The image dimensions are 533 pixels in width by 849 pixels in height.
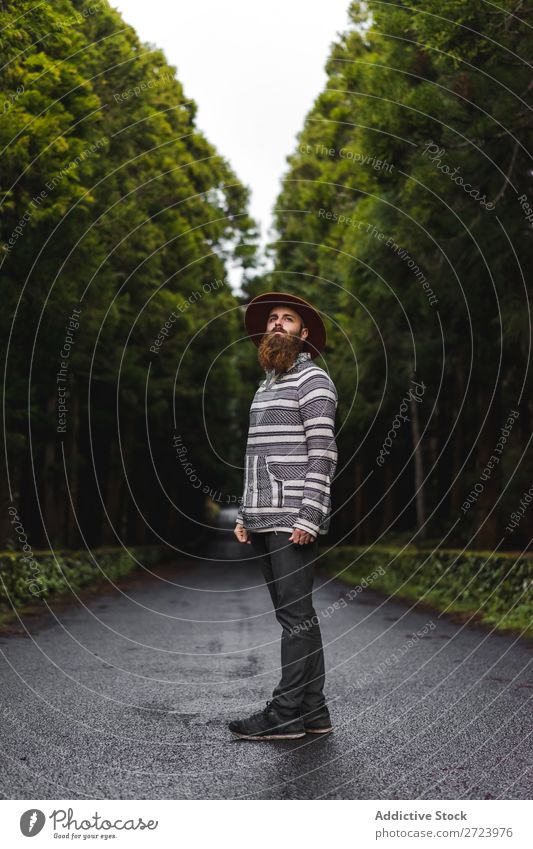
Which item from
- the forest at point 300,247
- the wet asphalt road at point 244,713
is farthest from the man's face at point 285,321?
the forest at point 300,247

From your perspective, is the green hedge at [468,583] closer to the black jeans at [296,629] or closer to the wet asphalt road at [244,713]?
the wet asphalt road at [244,713]

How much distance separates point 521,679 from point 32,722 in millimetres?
3478

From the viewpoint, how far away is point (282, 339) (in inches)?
194

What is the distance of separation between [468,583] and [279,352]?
8.07 meters

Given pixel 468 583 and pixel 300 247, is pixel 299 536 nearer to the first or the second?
pixel 468 583

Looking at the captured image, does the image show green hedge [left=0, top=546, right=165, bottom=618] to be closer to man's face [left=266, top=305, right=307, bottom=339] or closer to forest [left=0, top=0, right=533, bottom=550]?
forest [left=0, top=0, right=533, bottom=550]

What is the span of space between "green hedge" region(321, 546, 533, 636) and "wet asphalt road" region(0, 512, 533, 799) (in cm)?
92

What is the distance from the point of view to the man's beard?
16.1ft

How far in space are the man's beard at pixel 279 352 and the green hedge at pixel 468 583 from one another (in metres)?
5.56

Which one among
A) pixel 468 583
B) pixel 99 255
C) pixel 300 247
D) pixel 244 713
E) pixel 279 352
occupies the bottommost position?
pixel 244 713

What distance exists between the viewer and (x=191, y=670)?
719 cm

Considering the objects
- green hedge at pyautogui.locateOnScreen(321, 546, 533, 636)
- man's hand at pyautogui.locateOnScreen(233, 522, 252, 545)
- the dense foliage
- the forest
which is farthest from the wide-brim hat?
green hedge at pyautogui.locateOnScreen(321, 546, 533, 636)

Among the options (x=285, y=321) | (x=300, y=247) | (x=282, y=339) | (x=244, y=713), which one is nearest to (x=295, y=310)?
(x=285, y=321)

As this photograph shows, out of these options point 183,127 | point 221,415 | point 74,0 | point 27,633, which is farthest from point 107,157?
point 221,415
